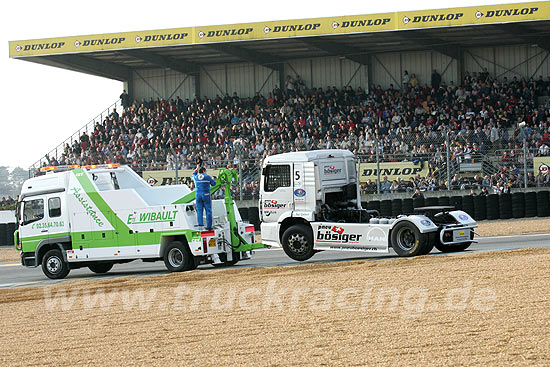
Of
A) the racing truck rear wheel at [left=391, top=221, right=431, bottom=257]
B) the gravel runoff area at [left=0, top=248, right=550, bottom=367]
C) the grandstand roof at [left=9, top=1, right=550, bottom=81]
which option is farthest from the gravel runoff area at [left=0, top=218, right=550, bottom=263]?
the grandstand roof at [left=9, top=1, right=550, bottom=81]

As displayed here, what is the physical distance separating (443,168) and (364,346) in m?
20.8

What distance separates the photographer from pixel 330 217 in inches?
701

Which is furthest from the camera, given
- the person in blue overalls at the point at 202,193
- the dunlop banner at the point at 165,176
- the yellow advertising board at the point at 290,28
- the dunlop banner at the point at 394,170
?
the yellow advertising board at the point at 290,28

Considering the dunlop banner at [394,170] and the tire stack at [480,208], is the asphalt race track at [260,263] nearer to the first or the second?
the tire stack at [480,208]

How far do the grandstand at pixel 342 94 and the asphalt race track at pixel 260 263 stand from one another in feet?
23.7

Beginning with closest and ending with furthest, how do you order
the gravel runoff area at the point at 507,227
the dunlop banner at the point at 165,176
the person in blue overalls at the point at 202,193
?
the person in blue overalls at the point at 202,193
the gravel runoff area at the point at 507,227
the dunlop banner at the point at 165,176

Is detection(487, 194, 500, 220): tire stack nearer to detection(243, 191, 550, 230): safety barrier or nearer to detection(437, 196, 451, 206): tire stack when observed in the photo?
detection(243, 191, 550, 230): safety barrier

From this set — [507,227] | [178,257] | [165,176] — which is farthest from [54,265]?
[507,227]

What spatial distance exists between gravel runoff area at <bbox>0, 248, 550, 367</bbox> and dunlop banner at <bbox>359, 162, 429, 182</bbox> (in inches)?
528

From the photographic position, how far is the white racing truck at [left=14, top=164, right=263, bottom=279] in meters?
16.9

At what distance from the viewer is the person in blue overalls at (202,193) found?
16547mm

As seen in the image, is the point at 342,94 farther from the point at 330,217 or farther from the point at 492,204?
the point at 330,217

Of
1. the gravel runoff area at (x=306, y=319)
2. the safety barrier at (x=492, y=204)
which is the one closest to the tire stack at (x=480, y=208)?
the safety barrier at (x=492, y=204)

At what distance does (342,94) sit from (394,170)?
11.1 m
